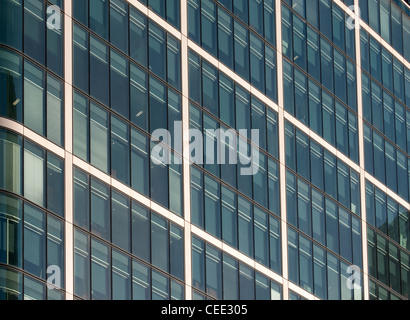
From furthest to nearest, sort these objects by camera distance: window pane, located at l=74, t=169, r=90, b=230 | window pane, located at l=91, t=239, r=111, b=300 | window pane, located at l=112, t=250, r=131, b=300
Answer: window pane, located at l=112, t=250, r=131, b=300 < window pane, located at l=91, t=239, r=111, b=300 < window pane, located at l=74, t=169, r=90, b=230

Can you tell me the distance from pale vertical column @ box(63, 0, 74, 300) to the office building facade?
0.08m

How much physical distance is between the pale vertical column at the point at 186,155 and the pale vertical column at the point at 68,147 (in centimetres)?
765

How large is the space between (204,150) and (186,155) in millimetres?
1688

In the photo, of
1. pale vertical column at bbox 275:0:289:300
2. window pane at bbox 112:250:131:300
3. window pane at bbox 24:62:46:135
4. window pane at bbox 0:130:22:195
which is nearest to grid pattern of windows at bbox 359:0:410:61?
pale vertical column at bbox 275:0:289:300

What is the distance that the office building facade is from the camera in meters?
59.7

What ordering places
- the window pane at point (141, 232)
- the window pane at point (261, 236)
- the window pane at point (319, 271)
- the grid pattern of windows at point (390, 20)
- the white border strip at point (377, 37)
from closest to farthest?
the window pane at point (141, 232) < the window pane at point (261, 236) < the window pane at point (319, 271) < the white border strip at point (377, 37) < the grid pattern of windows at point (390, 20)

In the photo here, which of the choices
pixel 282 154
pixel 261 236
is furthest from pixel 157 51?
pixel 282 154

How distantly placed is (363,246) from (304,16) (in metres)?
11.9

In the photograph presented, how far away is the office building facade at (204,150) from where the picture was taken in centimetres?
5969

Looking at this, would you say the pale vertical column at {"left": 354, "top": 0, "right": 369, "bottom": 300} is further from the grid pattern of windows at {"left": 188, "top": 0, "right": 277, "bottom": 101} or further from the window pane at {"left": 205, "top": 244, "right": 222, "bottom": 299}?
the window pane at {"left": 205, "top": 244, "right": 222, "bottom": 299}

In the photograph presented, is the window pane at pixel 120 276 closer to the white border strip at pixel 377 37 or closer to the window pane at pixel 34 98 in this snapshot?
the window pane at pixel 34 98

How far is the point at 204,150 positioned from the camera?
69500 millimetres

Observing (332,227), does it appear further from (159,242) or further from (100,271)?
(100,271)

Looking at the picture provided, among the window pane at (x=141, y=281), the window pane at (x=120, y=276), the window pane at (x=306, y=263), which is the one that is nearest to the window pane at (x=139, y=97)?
the window pane at (x=141, y=281)
